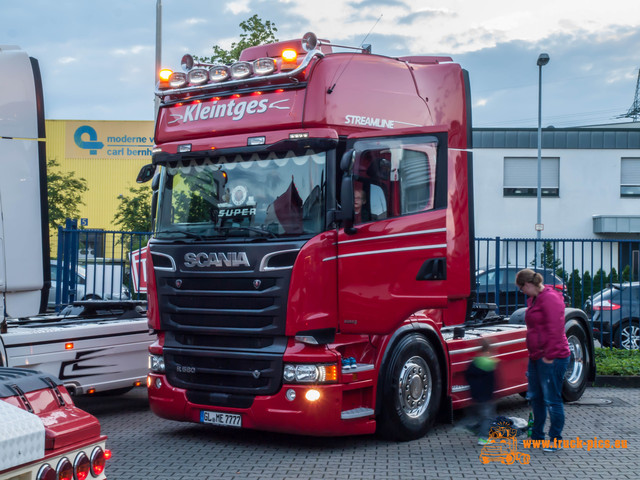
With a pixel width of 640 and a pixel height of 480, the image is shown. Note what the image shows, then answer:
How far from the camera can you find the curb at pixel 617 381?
12.1m

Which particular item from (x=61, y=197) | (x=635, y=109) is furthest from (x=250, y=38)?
(x=635, y=109)

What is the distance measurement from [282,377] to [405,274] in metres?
1.53

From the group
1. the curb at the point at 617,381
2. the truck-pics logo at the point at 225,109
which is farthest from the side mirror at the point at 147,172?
the curb at the point at 617,381

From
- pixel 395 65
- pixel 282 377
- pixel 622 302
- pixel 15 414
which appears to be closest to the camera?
pixel 15 414

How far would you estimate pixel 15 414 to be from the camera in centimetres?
319

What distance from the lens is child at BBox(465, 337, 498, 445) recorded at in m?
8.02

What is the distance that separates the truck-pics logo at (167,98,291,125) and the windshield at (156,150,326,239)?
50 centimetres

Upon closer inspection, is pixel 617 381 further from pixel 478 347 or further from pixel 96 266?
pixel 96 266

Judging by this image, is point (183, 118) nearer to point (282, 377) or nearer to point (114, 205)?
point (282, 377)

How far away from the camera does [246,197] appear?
7.77m

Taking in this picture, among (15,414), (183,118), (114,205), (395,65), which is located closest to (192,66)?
(183,118)

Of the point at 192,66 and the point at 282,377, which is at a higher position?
the point at 192,66

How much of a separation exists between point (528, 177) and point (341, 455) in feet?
100

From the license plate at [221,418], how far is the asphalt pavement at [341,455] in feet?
0.93
